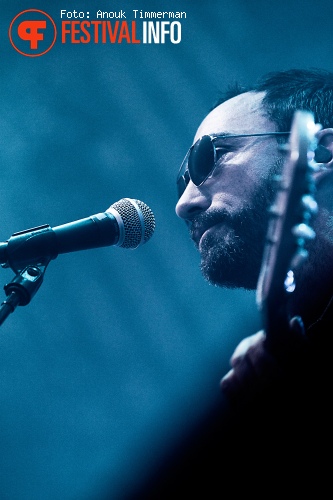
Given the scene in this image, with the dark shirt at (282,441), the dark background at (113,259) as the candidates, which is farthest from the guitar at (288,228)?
the dark background at (113,259)

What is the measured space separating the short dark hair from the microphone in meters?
0.92

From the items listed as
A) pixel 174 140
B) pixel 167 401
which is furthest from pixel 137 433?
pixel 174 140

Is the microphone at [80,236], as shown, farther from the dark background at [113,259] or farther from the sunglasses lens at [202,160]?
the dark background at [113,259]

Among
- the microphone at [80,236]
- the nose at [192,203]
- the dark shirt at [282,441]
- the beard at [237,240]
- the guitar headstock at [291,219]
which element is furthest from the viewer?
the nose at [192,203]

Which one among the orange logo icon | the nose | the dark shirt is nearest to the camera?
the dark shirt

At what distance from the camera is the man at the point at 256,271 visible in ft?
4.21

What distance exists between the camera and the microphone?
1.45 metres

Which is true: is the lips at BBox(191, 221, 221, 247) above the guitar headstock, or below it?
above

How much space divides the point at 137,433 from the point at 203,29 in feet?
9.62

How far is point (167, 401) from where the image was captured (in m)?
2.87

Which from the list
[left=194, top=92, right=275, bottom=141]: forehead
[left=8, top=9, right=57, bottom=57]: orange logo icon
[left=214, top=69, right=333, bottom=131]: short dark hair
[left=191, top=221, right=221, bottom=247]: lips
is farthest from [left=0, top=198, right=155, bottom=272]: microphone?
[left=8, top=9, right=57, bottom=57]: orange logo icon

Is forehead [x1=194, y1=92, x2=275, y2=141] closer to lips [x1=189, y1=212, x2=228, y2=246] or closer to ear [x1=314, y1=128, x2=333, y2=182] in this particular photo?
ear [x1=314, y1=128, x2=333, y2=182]

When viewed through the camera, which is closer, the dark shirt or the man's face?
the dark shirt

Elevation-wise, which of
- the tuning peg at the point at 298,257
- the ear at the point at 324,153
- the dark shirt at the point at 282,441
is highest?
the ear at the point at 324,153
